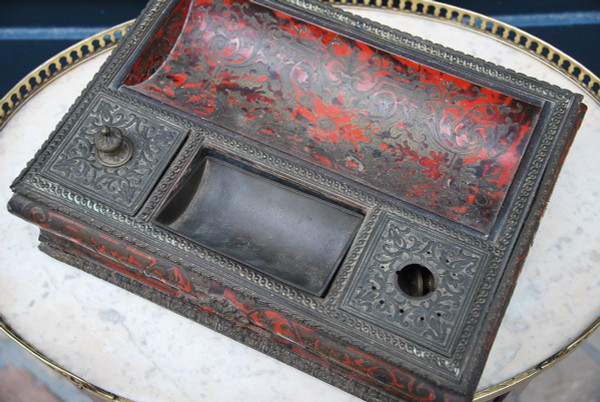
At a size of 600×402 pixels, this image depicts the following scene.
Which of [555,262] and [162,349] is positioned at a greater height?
[555,262]

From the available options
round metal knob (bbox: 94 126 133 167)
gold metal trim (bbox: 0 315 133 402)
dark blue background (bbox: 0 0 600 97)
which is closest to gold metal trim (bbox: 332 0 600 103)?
dark blue background (bbox: 0 0 600 97)

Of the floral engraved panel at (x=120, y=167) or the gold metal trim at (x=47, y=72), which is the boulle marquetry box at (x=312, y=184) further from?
the gold metal trim at (x=47, y=72)

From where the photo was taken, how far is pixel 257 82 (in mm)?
3127

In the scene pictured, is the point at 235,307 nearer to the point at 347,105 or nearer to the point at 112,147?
the point at 112,147

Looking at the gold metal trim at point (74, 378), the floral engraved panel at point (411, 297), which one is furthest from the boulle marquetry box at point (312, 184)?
the gold metal trim at point (74, 378)

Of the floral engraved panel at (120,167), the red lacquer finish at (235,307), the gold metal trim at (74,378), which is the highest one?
the floral engraved panel at (120,167)

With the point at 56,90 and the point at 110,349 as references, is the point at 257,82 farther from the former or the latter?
the point at 110,349

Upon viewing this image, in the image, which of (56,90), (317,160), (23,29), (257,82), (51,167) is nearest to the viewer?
(51,167)

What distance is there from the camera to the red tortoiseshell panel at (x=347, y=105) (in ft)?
9.52

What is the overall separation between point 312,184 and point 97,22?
7.05 feet

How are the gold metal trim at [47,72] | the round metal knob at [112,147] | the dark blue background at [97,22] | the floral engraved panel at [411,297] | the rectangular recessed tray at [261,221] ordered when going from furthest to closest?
the dark blue background at [97,22] < the gold metal trim at [47,72] < the rectangular recessed tray at [261,221] < the round metal knob at [112,147] < the floral engraved panel at [411,297]


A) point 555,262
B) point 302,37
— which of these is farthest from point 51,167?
point 555,262

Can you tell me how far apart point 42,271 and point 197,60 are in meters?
1.01

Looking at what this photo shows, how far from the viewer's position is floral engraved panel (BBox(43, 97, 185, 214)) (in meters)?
2.68
